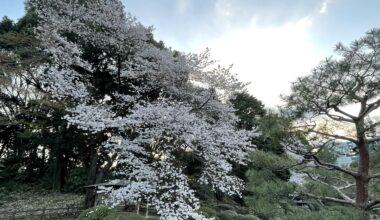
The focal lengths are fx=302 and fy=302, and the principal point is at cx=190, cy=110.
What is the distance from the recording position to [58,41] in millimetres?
9062

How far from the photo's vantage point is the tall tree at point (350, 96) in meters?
4.73

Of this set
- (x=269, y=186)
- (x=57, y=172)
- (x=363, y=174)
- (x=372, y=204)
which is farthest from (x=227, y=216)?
(x=57, y=172)

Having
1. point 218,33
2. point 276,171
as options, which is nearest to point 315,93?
point 276,171

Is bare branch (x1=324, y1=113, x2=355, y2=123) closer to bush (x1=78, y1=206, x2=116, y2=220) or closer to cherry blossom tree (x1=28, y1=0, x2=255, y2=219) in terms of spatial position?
cherry blossom tree (x1=28, y1=0, x2=255, y2=219)

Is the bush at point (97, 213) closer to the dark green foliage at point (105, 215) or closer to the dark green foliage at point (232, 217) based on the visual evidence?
the dark green foliage at point (105, 215)

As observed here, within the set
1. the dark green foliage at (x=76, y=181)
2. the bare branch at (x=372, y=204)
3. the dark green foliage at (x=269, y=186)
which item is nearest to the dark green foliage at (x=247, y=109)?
the dark green foliage at (x=76, y=181)

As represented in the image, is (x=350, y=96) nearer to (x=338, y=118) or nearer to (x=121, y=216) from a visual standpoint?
(x=338, y=118)

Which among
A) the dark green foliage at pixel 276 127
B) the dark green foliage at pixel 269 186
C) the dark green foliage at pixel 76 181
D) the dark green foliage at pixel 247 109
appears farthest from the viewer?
the dark green foliage at pixel 247 109

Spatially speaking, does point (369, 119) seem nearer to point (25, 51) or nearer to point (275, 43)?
point (275, 43)

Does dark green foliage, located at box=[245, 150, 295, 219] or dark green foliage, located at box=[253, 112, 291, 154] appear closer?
dark green foliage, located at box=[253, 112, 291, 154]

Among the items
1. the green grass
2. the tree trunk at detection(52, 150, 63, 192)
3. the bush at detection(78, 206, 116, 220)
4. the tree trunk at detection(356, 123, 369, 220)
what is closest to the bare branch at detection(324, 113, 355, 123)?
the tree trunk at detection(356, 123, 369, 220)

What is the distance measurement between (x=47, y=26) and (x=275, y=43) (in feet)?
22.2

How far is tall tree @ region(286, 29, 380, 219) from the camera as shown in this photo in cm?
473

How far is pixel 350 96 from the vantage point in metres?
4.88
